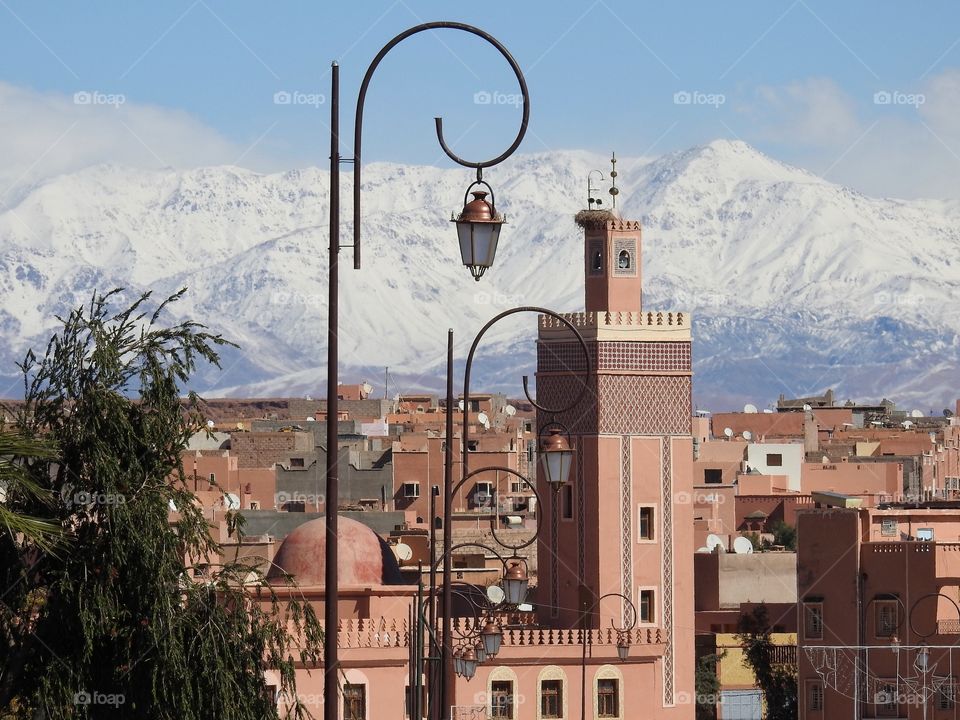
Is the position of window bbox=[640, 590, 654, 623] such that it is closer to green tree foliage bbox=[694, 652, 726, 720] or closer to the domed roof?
the domed roof

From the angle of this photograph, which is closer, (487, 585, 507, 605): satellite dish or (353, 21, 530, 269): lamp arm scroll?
(353, 21, 530, 269): lamp arm scroll

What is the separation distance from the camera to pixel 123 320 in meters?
22.6

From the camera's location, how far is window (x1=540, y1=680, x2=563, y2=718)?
152 ft

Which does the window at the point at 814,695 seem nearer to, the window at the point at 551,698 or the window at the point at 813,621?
the window at the point at 813,621

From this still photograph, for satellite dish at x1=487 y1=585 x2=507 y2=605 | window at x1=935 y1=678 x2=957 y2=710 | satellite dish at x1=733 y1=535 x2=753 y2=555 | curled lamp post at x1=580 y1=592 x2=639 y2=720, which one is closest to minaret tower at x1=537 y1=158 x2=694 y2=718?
curled lamp post at x1=580 y1=592 x2=639 y2=720

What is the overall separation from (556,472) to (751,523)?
61.3m

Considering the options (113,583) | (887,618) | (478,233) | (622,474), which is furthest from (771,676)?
(478,233)

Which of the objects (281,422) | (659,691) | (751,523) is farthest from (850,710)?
(281,422)

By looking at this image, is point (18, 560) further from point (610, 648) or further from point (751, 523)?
point (751, 523)

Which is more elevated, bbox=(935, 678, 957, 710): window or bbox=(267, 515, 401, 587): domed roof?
bbox=(267, 515, 401, 587): domed roof

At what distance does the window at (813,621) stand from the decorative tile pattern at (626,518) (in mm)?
6890

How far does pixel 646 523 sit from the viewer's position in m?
51.5

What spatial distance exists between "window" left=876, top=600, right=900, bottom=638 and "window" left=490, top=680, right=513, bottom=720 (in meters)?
11.7

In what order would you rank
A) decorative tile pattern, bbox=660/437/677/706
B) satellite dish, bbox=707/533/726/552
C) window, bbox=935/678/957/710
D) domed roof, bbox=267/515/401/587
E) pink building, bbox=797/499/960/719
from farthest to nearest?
satellite dish, bbox=707/533/726/552 < pink building, bbox=797/499/960/719 < window, bbox=935/678/957/710 < decorative tile pattern, bbox=660/437/677/706 < domed roof, bbox=267/515/401/587
